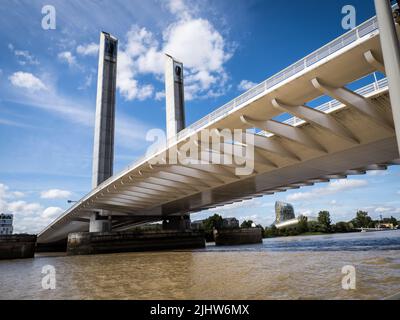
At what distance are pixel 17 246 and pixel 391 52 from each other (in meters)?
42.0

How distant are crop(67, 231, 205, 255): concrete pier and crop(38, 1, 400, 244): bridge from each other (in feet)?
20.0

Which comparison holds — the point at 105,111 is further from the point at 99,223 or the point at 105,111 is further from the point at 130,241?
the point at 130,241

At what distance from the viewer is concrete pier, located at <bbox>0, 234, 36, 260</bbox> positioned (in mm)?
35656

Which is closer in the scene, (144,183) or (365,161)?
(365,161)

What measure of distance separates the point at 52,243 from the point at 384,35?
85.6 metres

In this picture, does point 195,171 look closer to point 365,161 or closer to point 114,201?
point 365,161

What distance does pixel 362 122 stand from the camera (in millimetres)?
20062

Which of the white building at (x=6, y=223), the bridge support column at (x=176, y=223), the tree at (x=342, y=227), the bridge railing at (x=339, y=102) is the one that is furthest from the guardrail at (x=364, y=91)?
the white building at (x=6, y=223)

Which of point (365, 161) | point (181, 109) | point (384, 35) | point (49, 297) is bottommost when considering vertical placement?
point (49, 297)

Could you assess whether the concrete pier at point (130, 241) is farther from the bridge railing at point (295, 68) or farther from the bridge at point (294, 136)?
the bridge railing at point (295, 68)

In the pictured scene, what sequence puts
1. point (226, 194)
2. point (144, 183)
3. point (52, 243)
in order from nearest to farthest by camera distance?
point (144, 183)
point (226, 194)
point (52, 243)

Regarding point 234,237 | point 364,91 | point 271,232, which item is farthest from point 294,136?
point 271,232

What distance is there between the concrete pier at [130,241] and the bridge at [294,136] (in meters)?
6.09
